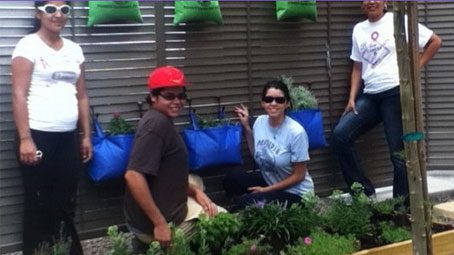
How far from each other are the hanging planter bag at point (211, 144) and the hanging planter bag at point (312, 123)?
0.60 meters

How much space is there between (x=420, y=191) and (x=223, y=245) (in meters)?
1.46

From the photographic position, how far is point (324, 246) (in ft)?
14.4

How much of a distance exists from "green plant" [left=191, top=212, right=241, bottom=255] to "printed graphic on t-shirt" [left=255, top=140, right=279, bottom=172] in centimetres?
111

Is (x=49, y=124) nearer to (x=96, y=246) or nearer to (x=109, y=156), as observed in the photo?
(x=109, y=156)

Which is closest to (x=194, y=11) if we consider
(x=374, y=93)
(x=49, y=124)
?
(x=49, y=124)

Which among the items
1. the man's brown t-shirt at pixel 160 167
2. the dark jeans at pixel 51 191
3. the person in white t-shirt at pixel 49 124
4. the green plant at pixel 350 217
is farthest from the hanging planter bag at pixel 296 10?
the dark jeans at pixel 51 191

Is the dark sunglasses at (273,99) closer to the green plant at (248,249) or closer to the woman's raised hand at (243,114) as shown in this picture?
Result: the woman's raised hand at (243,114)

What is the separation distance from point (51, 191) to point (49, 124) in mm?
485

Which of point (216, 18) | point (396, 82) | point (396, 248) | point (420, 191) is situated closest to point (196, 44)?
point (216, 18)

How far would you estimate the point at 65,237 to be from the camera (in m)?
4.93

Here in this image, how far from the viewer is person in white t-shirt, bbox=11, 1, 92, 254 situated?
457 centimetres

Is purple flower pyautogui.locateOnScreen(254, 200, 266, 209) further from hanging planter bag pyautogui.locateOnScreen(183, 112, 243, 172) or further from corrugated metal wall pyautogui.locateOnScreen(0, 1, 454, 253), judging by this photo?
corrugated metal wall pyautogui.locateOnScreen(0, 1, 454, 253)

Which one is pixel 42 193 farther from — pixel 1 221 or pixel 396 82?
pixel 396 82

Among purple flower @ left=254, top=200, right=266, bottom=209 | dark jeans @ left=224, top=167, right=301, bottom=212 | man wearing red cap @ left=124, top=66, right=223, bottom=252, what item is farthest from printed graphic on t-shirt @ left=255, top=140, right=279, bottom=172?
man wearing red cap @ left=124, top=66, right=223, bottom=252
